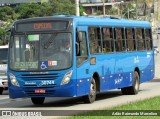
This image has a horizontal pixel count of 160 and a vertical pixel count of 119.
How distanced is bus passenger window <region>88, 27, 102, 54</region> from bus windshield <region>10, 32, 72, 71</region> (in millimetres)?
1545

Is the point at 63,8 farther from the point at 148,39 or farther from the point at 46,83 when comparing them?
the point at 46,83

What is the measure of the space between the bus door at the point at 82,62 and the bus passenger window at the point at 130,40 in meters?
4.29

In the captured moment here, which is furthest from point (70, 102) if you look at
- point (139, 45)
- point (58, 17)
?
point (139, 45)

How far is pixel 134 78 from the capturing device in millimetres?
25031

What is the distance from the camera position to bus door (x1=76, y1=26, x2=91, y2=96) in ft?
64.5

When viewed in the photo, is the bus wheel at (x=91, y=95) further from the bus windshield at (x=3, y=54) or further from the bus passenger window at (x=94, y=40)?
the bus windshield at (x=3, y=54)

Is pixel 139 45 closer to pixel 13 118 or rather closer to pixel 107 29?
pixel 107 29

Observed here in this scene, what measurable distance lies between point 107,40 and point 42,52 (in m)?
3.54

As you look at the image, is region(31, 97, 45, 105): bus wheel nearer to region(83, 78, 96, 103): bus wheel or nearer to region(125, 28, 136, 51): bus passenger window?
region(83, 78, 96, 103): bus wheel

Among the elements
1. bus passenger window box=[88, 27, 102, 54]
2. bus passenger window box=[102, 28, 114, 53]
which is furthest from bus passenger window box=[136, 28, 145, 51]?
bus passenger window box=[88, 27, 102, 54]

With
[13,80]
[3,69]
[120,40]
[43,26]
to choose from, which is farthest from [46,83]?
[3,69]

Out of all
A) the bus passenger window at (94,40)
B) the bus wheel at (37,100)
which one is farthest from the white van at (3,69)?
the bus passenger window at (94,40)

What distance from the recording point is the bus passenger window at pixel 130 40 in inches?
968

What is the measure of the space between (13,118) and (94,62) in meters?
5.30
